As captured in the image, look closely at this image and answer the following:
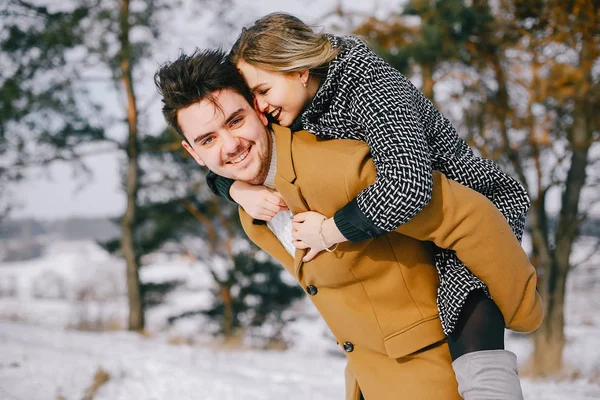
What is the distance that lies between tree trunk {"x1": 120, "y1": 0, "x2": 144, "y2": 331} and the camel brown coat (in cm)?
902

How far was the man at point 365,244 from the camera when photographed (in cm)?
137

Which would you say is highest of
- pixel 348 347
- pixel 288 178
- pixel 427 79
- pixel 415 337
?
pixel 427 79

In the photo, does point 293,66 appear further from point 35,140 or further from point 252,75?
point 35,140

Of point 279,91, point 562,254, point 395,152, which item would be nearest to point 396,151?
point 395,152

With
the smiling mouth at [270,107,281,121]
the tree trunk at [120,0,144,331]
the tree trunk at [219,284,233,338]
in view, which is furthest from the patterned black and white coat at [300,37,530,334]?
the tree trunk at [219,284,233,338]

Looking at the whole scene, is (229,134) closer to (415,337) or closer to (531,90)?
(415,337)

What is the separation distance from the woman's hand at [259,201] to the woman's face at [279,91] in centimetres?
25

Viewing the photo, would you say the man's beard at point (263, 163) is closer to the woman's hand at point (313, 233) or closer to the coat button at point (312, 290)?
the woman's hand at point (313, 233)

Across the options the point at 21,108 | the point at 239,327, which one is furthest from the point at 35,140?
the point at 239,327

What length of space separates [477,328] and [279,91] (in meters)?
0.94

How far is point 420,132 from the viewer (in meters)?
1.33

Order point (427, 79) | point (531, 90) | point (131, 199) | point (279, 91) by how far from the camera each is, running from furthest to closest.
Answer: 1. point (131, 199)
2. point (427, 79)
3. point (531, 90)
4. point (279, 91)

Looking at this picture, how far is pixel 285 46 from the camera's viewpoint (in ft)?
5.19

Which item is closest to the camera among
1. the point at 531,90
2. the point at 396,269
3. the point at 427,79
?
the point at 396,269
